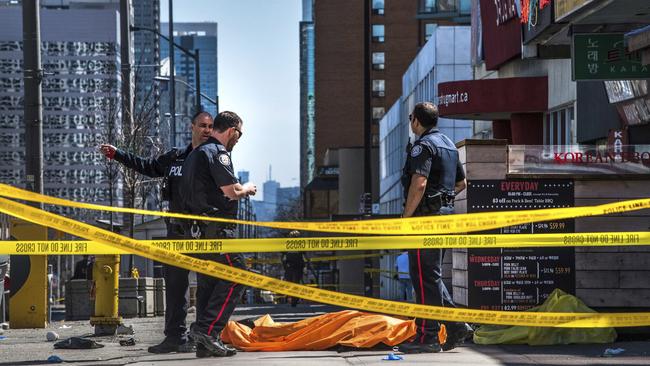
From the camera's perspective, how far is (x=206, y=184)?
10.0 metres

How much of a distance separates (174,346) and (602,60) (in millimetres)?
8840

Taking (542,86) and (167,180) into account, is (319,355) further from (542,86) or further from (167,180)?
(542,86)

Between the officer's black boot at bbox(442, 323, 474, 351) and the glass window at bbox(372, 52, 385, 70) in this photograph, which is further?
the glass window at bbox(372, 52, 385, 70)

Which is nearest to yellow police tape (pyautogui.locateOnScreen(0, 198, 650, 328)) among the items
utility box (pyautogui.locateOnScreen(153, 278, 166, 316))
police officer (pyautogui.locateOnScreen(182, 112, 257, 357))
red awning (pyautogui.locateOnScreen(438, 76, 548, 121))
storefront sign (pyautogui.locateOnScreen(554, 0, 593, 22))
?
police officer (pyautogui.locateOnScreen(182, 112, 257, 357))

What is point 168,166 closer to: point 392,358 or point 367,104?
point 392,358

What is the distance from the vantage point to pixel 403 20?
11788cm

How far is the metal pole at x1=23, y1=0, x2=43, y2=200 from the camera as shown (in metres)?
18.9

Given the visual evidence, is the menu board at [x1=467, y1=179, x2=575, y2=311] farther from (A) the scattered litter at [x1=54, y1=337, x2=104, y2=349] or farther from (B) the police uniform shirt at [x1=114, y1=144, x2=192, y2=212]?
(A) the scattered litter at [x1=54, y1=337, x2=104, y2=349]

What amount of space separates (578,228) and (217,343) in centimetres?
370

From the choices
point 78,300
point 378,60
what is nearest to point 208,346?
point 78,300

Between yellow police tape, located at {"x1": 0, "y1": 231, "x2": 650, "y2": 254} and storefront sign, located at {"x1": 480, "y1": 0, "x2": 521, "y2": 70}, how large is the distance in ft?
65.5

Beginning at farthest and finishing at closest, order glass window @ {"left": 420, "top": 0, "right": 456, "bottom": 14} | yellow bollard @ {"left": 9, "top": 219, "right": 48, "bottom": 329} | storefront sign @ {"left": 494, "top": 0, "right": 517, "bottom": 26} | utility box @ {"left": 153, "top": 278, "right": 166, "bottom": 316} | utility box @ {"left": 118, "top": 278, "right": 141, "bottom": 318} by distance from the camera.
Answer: glass window @ {"left": 420, "top": 0, "right": 456, "bottom": 14} → storefront sign @ {"left": 494, "top": 0, "right": 517, "bottom": 26} → utility box @ {"left": 153, "top": 278, "right": 166, "bottom": 316} → utility box @ {"left": 118, "top": 278, "right": 141, "bottom": 318} → yellow bollard @ {"left": 9, "top": 219, "right": 48, "bottom": 329}

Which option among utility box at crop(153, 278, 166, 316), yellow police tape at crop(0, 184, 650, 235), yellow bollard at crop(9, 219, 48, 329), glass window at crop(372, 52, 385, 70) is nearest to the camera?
yellow police tape at crop(0, 184, 650, 235)

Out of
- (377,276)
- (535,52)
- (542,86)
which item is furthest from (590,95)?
(377,276)
